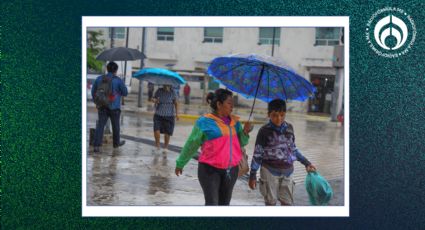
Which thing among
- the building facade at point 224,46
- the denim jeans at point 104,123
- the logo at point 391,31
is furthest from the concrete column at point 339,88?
the denim jeans at point 104,123

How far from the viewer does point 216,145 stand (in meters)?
5.20

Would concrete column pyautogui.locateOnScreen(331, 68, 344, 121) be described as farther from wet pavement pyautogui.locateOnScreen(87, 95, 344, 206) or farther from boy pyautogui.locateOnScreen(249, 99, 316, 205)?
boy pyautogui.locateOnScreen(249, 99, 316, 205)

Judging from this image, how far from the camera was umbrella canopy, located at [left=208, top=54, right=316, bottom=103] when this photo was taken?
18.6ft

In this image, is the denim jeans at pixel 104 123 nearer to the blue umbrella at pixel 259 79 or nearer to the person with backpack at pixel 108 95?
the person with backpack at pixel 108 95

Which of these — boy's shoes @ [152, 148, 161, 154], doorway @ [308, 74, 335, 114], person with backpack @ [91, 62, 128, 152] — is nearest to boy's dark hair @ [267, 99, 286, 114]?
person with backpack @ [91, 62, 128, 152]

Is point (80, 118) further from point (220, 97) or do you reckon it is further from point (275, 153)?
point (275, 153)

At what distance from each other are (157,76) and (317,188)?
376cm

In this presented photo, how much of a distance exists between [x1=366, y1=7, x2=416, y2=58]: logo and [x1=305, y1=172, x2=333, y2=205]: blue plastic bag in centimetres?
129

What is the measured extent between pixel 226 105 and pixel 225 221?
3.91ft

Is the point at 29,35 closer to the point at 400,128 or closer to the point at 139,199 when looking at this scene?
the point at 139,199

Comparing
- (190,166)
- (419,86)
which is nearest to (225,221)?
(419,86)

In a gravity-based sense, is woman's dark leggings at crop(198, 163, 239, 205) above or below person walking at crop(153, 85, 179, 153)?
below

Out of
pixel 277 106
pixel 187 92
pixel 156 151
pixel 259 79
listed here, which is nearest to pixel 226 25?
pixel 259 79

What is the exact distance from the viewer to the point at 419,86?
223 inches
